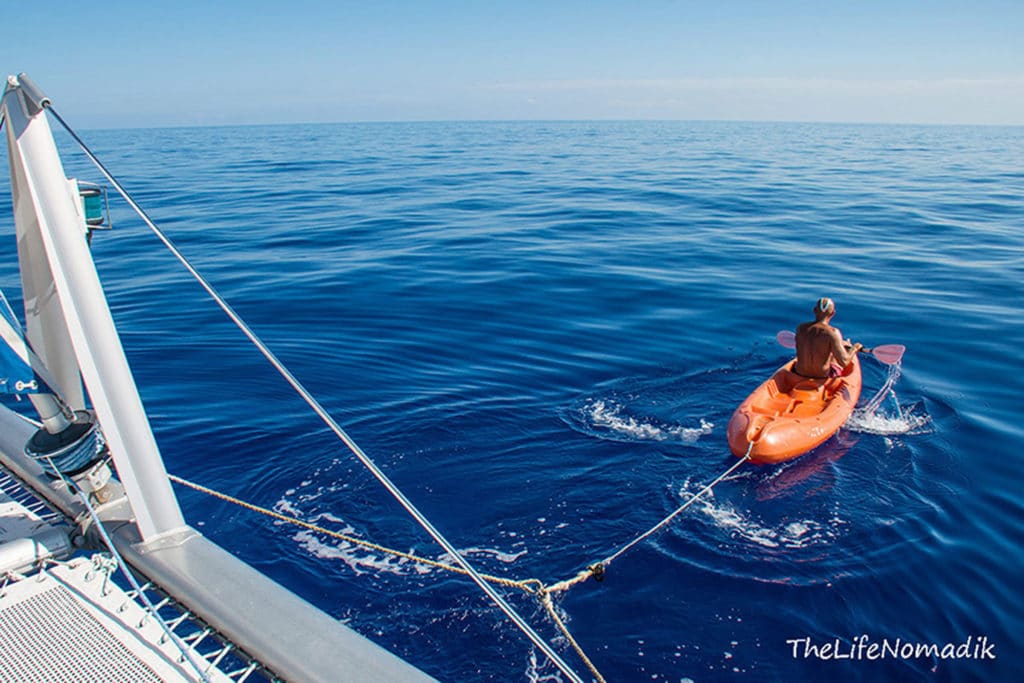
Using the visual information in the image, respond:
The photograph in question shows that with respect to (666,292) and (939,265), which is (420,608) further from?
(939,265)

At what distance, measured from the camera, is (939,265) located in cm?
1706

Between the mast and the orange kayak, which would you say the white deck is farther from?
the orange kayak

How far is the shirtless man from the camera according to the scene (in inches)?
364

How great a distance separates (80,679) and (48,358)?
1.78 meters

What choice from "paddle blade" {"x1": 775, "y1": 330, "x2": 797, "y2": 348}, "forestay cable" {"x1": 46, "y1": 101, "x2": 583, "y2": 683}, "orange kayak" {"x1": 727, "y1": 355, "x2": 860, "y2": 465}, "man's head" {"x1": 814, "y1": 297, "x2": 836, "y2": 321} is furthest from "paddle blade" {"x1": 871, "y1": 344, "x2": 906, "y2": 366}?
"forestay cable" {"x1": 46, "y1": 101, "x2": 583, "y2": 683}

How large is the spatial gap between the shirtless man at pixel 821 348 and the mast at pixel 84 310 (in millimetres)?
8191

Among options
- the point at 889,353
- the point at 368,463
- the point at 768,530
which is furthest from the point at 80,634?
the point at 889,353

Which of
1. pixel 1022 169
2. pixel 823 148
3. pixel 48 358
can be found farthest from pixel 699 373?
pixel 823 148

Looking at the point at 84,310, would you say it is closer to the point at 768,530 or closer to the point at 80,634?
the point at 80,634

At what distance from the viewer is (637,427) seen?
889 centimetres

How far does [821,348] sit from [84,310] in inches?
339

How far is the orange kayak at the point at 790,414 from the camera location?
815 cm

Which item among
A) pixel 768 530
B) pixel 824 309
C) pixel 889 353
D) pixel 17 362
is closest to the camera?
pixel 17 362

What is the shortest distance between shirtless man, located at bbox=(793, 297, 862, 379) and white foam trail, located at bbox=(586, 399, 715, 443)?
5.44 feet
